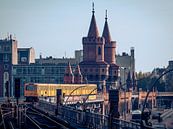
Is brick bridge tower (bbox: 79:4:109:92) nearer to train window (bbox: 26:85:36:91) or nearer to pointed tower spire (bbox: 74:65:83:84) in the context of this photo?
pointed tower spire (bbox: 74:65:83:84)

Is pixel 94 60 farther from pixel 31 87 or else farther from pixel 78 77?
pixel 31 87

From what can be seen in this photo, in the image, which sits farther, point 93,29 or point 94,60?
point 94,60

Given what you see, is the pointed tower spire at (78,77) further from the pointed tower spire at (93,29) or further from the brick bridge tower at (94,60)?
Result: the pointed tower spire at (93,29)

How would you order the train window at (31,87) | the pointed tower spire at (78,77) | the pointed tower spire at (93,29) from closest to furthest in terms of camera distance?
the train window at (31,87), the pointed tower spire at (78,77), the pointed tower spire at (93,29)

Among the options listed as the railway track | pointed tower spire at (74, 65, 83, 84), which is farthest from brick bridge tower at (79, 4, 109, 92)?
the railway track

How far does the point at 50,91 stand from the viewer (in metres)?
72.0

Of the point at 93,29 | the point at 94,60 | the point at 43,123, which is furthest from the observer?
the point at 94,60

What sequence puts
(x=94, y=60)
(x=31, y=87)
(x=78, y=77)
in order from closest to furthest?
(x=31, y=87)
(x=78, y=77)
(x=94, y=60)

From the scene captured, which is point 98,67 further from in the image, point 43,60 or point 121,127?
point 121,127

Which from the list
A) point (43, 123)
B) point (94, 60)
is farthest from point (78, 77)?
point (43, 123)

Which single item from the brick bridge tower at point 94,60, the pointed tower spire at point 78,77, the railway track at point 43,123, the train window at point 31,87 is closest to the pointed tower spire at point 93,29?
the brick bridge tower at point 94,60

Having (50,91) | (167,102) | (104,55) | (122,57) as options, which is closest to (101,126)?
(50,91)

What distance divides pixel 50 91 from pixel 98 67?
33.8 metres

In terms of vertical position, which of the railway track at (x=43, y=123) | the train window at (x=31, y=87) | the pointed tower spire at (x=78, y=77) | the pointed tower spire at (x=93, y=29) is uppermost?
the pointed tower spire at (x=93, y=29)
